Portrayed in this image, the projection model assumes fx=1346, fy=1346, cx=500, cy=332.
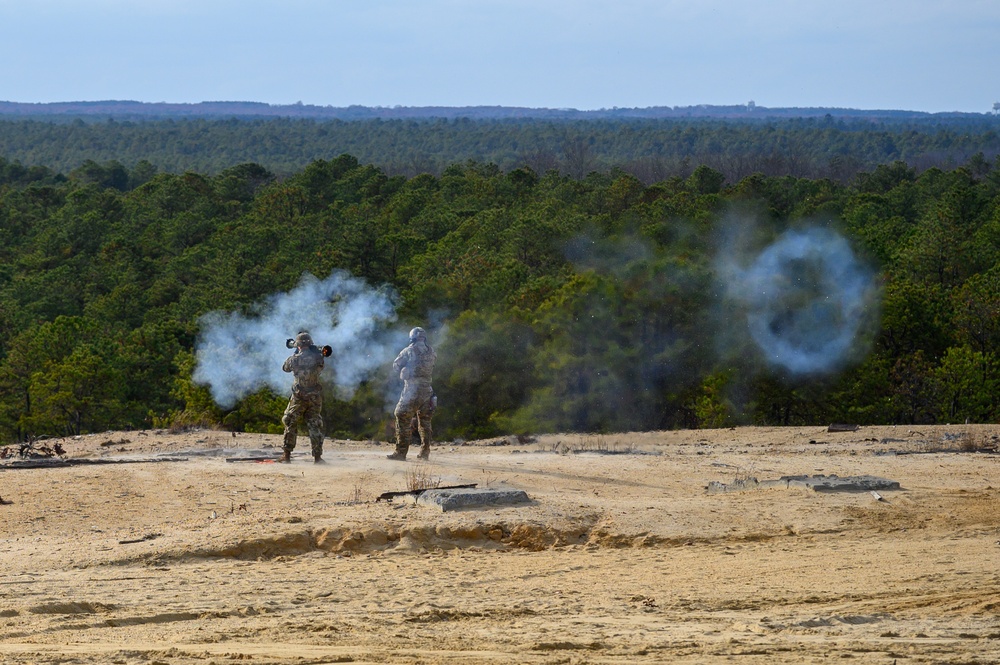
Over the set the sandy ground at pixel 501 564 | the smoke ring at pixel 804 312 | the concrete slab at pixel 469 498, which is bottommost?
the sandy ground at pixel 501 564

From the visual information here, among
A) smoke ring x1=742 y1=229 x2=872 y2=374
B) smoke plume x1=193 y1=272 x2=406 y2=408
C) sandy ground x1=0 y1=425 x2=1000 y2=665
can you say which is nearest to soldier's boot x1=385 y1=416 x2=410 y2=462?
sandy ground x1=0 y1=425 x2=1000 y2=665

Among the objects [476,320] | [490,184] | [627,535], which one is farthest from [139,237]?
[627,535]

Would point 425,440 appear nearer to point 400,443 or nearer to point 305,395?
point 400,443

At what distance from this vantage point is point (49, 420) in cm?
3253

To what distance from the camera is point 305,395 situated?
15.8 metres

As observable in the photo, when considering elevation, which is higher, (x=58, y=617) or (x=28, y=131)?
(x=28, y=131)

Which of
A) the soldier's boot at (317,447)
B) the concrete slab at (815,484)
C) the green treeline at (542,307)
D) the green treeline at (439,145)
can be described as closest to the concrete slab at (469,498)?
the concrete slab at (815,484)

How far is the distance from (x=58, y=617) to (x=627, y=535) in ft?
15.6

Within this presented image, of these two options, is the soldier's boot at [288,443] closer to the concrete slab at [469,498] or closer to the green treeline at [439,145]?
the concrete slab at [469,498]

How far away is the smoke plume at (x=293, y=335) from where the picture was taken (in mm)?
21125

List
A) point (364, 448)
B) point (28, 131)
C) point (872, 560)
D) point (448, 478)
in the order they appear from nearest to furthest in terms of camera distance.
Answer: point (872, 560) → point (448, 478) → point (364, 448) → point (28, 131)

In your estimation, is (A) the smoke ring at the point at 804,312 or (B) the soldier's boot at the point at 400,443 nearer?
(B) the soldier's boot at the point at 400,443

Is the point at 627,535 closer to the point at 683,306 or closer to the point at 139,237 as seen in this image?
the point at 683,306

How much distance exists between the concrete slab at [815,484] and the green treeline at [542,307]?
1239 cm
